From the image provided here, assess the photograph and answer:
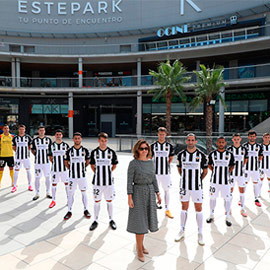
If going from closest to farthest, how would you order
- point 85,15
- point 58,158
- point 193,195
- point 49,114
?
point 193,195 < point 58,158 < point 85,15 < point 49,114

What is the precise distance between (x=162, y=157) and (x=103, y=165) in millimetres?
1800

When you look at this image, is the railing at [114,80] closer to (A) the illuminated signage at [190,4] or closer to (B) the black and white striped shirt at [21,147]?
(A) the illuminated signage at [190,4]

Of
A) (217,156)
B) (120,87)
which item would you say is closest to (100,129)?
(120,87)

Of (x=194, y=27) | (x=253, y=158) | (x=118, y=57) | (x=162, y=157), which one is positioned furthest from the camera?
(x=118, y=57)

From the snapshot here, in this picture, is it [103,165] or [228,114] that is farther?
[228,114]

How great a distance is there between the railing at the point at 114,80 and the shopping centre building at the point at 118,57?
0.09 m

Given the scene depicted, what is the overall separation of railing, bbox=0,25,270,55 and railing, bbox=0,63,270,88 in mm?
2768

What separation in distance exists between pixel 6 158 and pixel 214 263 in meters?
7.77

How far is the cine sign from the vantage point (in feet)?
86.9

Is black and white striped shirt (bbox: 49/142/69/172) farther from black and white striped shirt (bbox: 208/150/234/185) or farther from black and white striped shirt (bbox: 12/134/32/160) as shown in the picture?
black and white striped shirt (bbox: 208/150/234/185)

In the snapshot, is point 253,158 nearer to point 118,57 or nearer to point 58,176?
point 58,176

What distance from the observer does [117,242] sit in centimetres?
523

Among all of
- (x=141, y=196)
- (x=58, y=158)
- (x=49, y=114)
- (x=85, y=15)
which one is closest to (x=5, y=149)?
(x=58, y=158)

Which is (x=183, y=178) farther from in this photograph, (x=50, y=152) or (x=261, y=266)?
(x=50, y=152)
